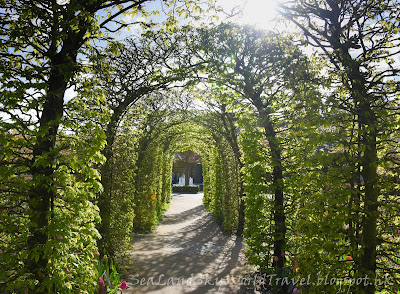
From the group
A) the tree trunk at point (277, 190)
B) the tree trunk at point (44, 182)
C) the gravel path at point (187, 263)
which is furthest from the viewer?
the gravel path at point (187, 263)

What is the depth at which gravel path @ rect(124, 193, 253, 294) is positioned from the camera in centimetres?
516

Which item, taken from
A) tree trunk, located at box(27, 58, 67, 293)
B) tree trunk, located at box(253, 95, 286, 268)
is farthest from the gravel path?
tree trunk, located at box(27, 58, 67, 293)

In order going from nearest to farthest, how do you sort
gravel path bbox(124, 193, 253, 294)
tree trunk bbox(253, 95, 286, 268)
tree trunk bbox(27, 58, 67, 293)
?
tree trunk bbox(27, 58, 67, 293) → tree trunk bbox(253, 95, 286, 268) → gravel path bbox(124, 193, 253, 294)

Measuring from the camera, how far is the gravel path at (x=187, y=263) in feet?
16.9

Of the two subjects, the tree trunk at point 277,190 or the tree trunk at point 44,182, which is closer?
the tree trunk at point 44,182

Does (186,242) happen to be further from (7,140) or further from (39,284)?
(7,140)

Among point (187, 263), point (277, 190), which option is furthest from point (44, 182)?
point (187, 263)

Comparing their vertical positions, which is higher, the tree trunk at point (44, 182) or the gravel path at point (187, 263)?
the tree trunk at point (44, 182)

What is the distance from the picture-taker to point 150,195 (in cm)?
1061

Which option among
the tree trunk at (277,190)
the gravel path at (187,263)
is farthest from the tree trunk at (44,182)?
the tree trunk at (277,190)

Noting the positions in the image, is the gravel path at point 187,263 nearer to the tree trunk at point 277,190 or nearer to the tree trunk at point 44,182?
the tree trunk at point 277,190

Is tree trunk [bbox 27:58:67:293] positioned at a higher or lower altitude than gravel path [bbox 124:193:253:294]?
higher

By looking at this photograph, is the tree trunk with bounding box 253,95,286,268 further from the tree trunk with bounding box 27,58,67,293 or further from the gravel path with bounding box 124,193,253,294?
the tree trunk with bounding box 27,58,67,293

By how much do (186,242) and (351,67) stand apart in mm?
7290
